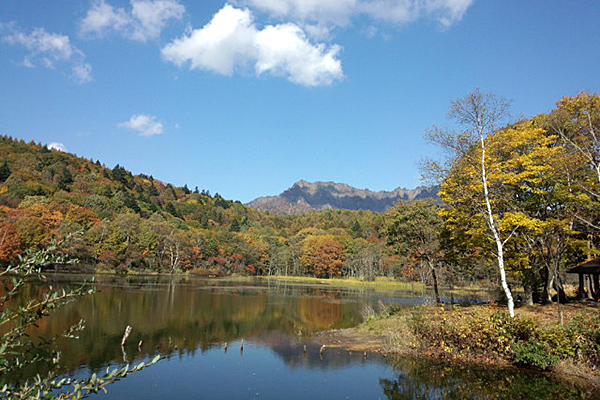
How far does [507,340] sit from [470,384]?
9.41ft

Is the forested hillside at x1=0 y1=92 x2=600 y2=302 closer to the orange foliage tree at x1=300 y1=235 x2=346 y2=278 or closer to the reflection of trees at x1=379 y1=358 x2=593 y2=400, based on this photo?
the orange foliage tree at x1=300 y1=235 x2=346 y2=278

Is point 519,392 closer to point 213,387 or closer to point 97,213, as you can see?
point 213,387

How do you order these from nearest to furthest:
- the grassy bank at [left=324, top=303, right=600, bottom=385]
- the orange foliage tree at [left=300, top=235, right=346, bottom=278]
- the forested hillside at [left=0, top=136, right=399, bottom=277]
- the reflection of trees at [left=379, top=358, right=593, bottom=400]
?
the reflection of trees at [left=379, top=358, right=593, bottom=400], the grassy bank at [left=324, top=303, right=600, bottom=385], the forested hillside at [left=0, top=136, right=399, bottom=277], the orange foliage tree at [left=300, top=235, right=346, bottom=278]

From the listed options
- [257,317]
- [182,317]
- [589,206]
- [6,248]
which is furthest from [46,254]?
[6,248]

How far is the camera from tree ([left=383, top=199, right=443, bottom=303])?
2994cm

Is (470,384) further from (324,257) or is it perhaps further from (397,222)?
(324,257)

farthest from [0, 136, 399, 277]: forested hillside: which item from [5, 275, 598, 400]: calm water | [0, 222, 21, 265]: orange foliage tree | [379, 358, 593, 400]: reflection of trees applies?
[379, 358, 593, 400]: reflection of trees

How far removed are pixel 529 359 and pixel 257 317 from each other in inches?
812

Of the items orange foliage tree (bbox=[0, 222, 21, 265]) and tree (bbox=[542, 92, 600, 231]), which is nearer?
tree (bbox=[542, 92, 600, 231])

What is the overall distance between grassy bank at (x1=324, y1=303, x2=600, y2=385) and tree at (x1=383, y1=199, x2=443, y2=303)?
10.4 meters

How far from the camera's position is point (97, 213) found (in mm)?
91688

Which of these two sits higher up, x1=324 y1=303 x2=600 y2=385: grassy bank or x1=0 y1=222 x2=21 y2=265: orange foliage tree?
x1=0 y1=222 x2=21 y2=265: orange foliage tree

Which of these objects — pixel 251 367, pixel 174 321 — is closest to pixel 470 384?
pixel 251 367

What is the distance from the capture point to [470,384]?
14562 mm
